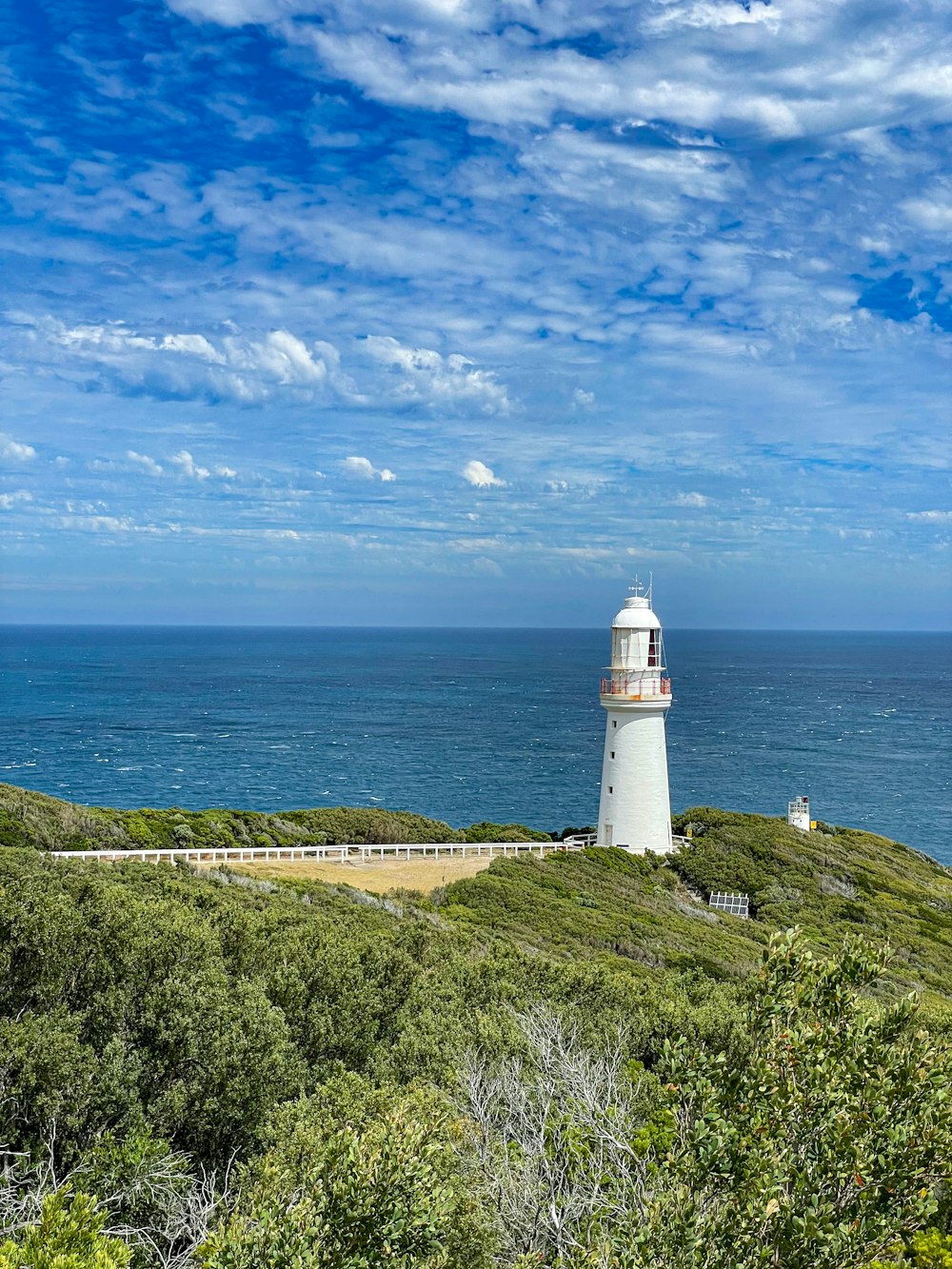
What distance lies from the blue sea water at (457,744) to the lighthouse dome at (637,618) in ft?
70.4

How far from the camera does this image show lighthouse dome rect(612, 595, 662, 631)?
29.2 metres

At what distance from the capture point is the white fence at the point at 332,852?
21.3m

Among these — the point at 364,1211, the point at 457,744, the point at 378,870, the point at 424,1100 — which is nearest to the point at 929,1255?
the point at 364,1211

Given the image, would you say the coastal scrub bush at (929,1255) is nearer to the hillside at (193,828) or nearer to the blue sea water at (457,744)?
the hillside at (193,828)

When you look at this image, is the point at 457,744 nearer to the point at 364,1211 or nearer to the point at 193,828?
the point at 193,828

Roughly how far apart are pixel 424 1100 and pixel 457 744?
68.9 meters

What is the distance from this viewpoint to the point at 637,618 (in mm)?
29281

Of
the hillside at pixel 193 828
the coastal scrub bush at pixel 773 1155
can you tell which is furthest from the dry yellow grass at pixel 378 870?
the coastal scrub bush at pixel 773 1155

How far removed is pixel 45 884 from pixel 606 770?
21.3 m

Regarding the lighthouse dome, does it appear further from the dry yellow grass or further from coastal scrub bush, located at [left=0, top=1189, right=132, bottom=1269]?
coastal scrub bush, located at [left=0, top=1189, right=132, bottom=1269]

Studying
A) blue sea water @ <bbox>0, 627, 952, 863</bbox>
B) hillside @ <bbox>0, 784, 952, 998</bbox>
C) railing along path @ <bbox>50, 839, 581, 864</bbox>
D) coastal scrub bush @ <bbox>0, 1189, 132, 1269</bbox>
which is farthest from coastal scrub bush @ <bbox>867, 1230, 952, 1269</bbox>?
blue sea water @ <bbox>0, 627, 952, 863</bbox>

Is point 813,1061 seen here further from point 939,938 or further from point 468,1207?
point 939,938

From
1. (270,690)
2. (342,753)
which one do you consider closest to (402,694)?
(270,690)

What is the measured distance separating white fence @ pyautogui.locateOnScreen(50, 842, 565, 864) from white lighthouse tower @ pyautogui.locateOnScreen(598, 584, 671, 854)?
1.79m
